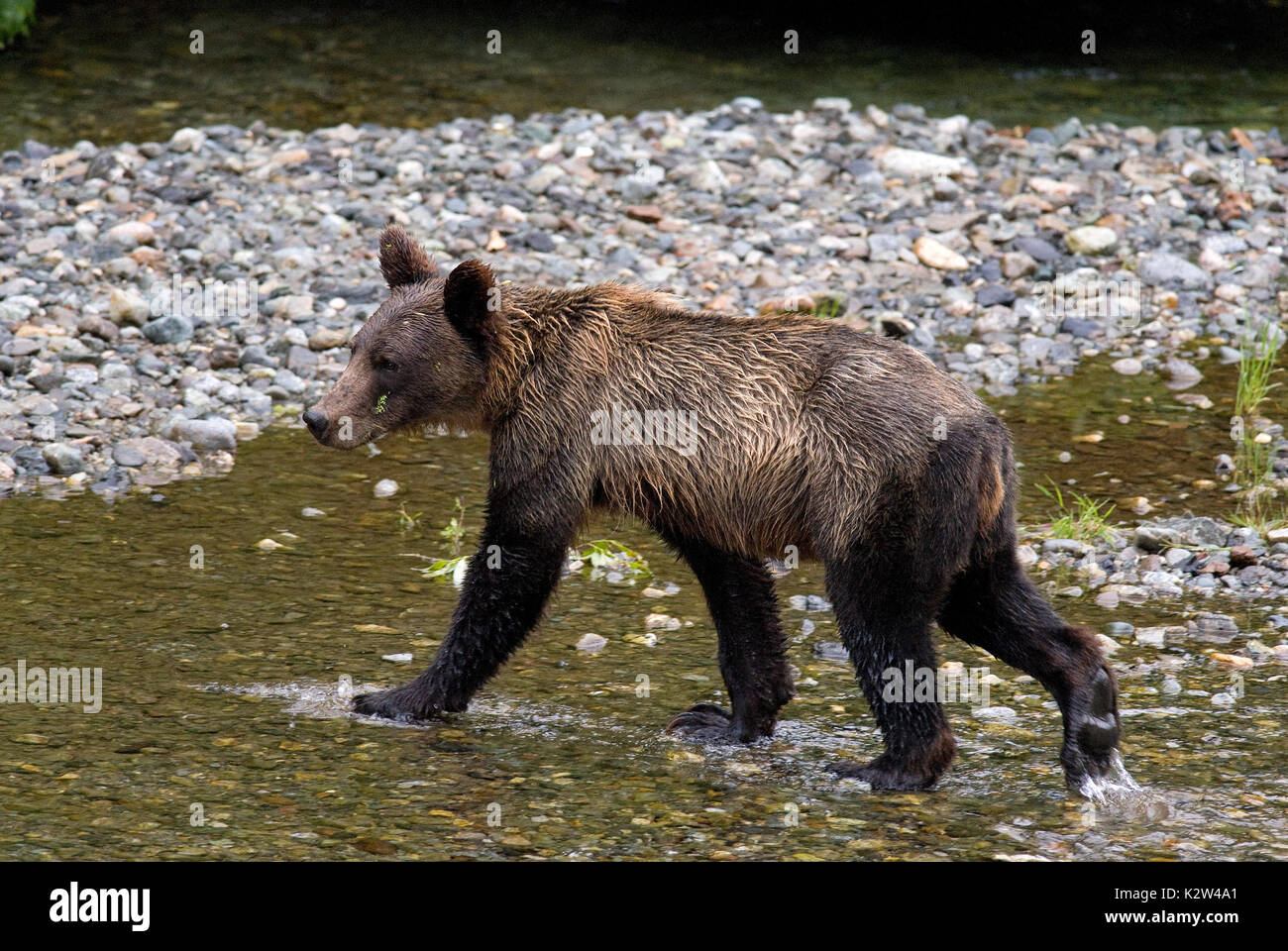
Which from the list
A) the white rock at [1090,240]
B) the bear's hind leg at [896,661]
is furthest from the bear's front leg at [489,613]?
the white rock at [1090,240]

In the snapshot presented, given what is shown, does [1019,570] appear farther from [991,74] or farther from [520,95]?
[991,74]

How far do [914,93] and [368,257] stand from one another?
8.07m

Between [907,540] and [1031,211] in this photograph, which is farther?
[1031,211]

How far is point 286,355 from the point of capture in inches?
447

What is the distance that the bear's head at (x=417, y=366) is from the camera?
6867mm

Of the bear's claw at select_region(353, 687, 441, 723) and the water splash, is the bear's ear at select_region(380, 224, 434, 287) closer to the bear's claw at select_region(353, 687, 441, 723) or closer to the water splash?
the bear's claw at select_region(353, 687, 441, 723)

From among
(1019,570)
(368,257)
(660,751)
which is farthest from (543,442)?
(368,257)

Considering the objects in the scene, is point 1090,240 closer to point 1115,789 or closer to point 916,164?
point 916,164

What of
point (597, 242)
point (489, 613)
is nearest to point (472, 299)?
point (489, 613)

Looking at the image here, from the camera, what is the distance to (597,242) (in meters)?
13.2

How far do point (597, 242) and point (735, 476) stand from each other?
7.01m

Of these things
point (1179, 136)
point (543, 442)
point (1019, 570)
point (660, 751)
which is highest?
point (1179, 136)

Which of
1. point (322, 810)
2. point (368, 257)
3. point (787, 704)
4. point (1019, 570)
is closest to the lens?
point (322, 810)

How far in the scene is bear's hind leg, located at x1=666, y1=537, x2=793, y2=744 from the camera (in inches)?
271
